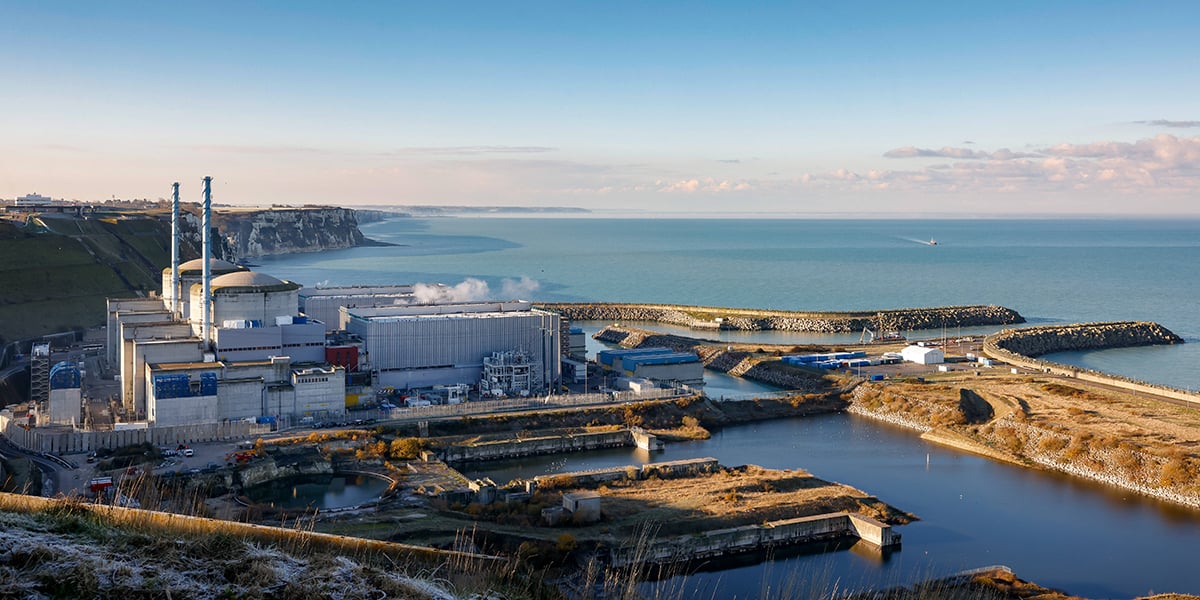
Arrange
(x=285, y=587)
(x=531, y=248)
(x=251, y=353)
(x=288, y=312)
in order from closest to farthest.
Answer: (x=285, y=587) → (x=251, y=353) → (x=288, y=312) → (x=531, y=248)

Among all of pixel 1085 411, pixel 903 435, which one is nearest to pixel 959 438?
pixel 903 435

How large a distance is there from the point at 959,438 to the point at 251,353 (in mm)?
19875

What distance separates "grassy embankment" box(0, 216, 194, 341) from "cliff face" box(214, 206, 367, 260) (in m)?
33.9

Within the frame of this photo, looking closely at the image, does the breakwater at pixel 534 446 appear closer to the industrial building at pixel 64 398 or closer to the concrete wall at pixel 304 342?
the concrete wall at pixel 304 342

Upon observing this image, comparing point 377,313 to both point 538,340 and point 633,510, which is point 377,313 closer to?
point 538,340

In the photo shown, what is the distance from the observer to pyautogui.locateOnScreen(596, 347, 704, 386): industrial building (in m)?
31.5

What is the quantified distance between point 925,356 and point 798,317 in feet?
45.8

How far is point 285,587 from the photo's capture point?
17.2ft

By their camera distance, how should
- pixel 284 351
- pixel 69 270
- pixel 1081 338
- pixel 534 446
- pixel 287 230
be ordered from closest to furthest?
pixel 534 446
pixel 284 351
pixel 1081 338
pixel 69 270
pixel 287 230

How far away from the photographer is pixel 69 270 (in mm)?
45719

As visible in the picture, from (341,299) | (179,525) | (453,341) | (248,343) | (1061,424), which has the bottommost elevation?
(1061,424)

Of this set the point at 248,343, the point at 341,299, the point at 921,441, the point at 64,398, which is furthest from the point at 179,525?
the point at 341,299

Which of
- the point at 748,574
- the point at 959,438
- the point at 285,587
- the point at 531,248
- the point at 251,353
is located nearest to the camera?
the point at 285,587

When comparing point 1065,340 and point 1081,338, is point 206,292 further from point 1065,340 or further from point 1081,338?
point 1081,338
